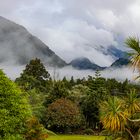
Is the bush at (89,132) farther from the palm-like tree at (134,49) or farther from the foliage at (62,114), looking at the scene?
the palm-like tree at (134,49)

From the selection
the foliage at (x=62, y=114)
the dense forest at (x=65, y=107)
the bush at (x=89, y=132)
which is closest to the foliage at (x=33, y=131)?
the dense forest at (x=65, y=107)

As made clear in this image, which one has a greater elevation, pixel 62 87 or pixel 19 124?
pixel 62 87

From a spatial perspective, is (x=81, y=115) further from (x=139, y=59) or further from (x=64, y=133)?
(x=139, y=59)

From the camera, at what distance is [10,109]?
2841 centimetres

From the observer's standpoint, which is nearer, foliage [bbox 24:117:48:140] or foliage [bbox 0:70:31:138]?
foliage [bbox 0:70:31:138]

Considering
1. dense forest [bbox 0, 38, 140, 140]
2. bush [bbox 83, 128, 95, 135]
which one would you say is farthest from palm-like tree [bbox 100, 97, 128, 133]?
bush [bbox 83, 128, 95, 135]

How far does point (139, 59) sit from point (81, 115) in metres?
48.9

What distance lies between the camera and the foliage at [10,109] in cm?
2783

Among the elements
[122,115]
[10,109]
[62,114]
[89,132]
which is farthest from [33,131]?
[89,132]

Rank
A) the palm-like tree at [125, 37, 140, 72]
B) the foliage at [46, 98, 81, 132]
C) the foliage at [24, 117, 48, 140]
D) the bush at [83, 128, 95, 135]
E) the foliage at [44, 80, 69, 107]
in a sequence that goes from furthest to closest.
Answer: the foliage at [44, 80, 69, 107]
the bush at [83, 128, 95, 135]
the foliage at [46, 98, 81, 132]
the foliage at [24, 117, 48, 140]
the palm-like tree at [125, 37, 140, 72]

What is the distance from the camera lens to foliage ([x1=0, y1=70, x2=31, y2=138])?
27.8 meters

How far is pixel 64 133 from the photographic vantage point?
2687 inches

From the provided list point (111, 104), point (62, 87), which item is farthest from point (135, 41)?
point (62, 87)

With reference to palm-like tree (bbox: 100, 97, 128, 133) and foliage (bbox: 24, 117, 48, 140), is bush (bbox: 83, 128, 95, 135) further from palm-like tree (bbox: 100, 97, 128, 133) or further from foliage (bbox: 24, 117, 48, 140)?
palm-like tree (bbox: 100, 97, 128, 133)
